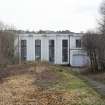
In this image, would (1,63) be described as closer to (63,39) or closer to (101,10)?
(101,10)

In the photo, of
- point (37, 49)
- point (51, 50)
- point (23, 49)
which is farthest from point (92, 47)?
point (23, 49)

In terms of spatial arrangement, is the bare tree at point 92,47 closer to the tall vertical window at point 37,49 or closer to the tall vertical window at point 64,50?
the tall vertical window at point 64,50

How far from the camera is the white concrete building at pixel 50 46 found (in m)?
84.0

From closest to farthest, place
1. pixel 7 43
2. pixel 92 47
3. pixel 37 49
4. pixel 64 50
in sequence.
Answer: pixel 92 47 → pixel 7 43 → pixel 37 49 → pixel 64 50

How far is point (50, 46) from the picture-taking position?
8506 centimetres

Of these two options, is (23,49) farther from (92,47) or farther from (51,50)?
(92,47)

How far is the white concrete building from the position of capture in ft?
276

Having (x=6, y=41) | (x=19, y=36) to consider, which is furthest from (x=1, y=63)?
(x=19, y=36)

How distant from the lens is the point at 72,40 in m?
85.1

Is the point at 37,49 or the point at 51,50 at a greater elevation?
the point at 37,49

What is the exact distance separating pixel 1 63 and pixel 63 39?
3580cm

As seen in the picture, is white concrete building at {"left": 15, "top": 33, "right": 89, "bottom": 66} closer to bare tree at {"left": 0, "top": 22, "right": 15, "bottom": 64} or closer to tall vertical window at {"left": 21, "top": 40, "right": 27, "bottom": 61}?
tall vertical window at {"left": 21, "top": 40, "right": 27, "bottom": 61}

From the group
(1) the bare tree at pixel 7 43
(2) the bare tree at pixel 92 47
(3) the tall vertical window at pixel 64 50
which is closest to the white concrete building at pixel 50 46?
(3) the tall vertical window at pixel 64 50

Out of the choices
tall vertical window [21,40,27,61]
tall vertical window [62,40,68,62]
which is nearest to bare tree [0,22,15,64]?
tall vertical window [21,40,27,61]
